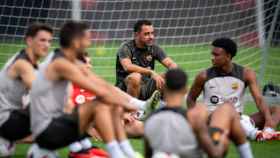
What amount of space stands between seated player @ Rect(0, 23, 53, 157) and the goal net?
474cm

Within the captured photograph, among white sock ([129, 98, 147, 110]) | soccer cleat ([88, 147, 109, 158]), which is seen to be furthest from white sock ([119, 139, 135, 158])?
white sock ([129, 98, 147, 110])

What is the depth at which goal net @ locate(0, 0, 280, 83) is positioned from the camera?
12.1 meters

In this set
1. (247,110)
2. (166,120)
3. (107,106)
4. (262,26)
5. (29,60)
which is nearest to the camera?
(166,120)

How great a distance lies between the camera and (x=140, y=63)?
1012 cm

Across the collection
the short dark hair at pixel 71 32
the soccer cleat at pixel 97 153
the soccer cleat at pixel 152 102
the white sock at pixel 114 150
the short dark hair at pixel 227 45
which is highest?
the short dark hair at pixel 71 32

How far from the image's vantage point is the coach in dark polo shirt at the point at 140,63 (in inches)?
383

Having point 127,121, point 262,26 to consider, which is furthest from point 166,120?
point 262,26

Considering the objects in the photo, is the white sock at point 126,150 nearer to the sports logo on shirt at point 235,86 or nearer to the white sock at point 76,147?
the white sock at point 76,147

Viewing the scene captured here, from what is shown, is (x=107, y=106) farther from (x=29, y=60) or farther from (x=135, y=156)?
(x=29, y=60)

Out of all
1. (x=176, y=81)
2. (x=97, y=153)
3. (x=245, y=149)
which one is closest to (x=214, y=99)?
(x=245, y=149)

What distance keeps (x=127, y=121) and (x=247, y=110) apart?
266cm

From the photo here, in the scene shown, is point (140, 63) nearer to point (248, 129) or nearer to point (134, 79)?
point (134, 79)

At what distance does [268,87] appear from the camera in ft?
37.1

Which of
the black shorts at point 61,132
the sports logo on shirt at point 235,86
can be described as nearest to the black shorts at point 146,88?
the sports logo on shirt at point 235,86
